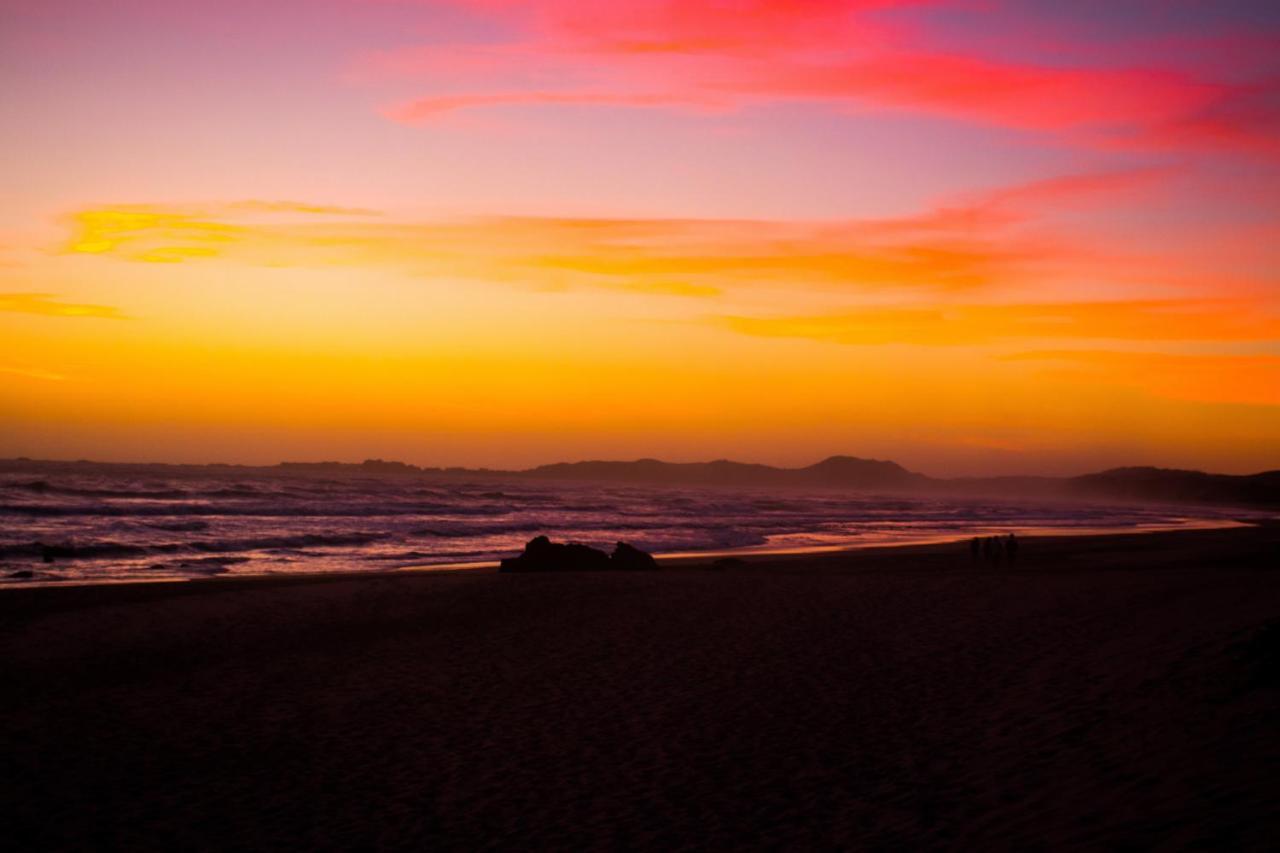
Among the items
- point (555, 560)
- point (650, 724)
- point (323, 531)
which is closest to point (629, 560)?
point (555, 560)

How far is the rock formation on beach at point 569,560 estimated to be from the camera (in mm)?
30100

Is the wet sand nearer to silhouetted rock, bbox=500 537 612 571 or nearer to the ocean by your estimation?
silhouetted rock, bbox=500 537 612 571

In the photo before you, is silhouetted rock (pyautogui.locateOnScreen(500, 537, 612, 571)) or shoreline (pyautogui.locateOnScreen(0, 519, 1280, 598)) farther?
silhouetted rock (pyautogui.locateOnScreen(500, 537, 612, 571))

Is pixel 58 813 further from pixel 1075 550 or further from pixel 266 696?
pixel 1075 550

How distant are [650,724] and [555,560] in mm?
18791

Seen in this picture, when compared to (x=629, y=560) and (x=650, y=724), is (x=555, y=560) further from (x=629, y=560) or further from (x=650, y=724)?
(x=650, y=724)

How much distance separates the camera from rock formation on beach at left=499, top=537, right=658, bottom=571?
30.1m

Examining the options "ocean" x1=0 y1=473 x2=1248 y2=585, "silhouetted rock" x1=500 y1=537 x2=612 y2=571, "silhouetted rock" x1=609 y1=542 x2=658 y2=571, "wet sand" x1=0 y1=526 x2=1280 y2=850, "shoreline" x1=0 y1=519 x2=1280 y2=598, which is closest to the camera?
"wet sand" x1=0 y1=526 x2=1280 y2=850

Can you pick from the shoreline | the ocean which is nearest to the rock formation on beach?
the shoreline

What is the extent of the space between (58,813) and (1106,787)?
982 centimetres

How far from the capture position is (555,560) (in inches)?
1190

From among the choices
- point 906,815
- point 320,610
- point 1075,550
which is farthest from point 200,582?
point 1075,550

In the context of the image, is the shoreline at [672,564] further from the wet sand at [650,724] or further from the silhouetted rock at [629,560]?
the wet sand at [650,724]

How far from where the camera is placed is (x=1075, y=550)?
1545 inches
